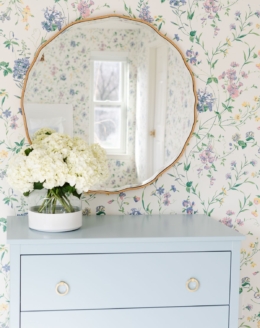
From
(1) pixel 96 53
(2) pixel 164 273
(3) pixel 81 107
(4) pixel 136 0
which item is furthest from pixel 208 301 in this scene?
(4) pixel 136 0

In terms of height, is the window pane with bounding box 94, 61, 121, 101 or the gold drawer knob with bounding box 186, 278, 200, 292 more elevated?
the window pane with bounding box 94, 61, 121, 101

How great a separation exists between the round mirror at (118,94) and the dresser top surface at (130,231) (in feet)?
0.58

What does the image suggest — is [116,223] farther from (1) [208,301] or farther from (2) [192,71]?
(2) [192,71]

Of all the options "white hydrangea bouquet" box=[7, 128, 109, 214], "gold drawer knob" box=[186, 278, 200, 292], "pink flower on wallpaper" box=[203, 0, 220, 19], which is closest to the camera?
"white hydrangea bouquet" box=[7, 128, 109, 214]

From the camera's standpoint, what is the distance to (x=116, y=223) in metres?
2.08

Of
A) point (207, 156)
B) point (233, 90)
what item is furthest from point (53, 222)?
A: point (233, 90)

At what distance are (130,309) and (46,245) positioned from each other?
15.4 inches

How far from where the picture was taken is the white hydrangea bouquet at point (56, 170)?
179cm

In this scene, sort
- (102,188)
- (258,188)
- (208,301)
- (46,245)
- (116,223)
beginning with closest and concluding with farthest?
(46,245)
(208,301)
(116,223)
(102,188)
(258,188)

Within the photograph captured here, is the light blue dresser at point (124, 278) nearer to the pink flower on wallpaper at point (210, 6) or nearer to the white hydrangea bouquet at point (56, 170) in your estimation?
the white hydrangea bouquet at point (56, 170)

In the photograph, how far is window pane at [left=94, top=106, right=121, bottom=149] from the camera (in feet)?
7.14

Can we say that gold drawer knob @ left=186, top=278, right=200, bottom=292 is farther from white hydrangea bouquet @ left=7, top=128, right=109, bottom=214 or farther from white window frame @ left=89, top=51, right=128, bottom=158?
white window frame @ left=89, top=51, right=128, bottom=158

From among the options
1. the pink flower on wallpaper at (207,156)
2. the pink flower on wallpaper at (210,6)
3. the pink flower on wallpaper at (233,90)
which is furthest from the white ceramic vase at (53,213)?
the pink flower on wallpaper at (210,6)

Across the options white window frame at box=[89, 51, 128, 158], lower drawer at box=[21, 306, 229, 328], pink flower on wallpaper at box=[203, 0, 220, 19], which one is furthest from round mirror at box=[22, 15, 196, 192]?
lower drawer at box=[21, 306, 229, 328]
